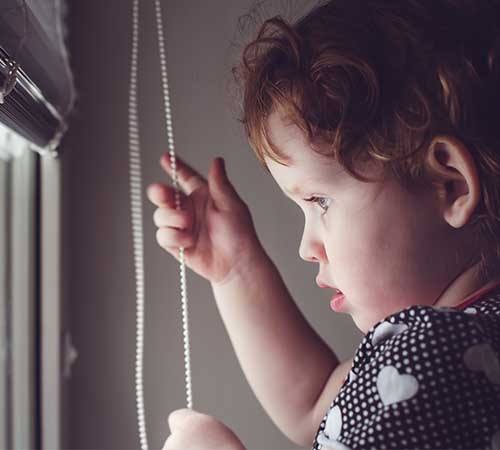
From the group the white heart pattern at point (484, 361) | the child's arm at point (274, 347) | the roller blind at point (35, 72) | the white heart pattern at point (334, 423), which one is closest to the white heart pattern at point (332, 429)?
the white heart pattern at point (334, 423)

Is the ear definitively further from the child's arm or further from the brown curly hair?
the child's arm

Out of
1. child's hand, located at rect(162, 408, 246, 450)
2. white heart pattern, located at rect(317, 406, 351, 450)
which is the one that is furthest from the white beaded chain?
white heart pattern, located at rect(317, 406, 351, 450)

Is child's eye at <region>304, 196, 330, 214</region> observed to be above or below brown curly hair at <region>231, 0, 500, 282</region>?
below

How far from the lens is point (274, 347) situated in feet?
2.74

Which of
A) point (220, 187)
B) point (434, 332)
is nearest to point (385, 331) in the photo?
point (434, 332)

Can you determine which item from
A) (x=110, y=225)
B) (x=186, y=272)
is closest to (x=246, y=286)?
(x=186, y=272)

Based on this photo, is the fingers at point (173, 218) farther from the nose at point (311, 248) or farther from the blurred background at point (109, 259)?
the nose at point (311, 248)

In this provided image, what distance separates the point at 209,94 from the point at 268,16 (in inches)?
4.0

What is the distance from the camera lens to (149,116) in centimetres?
87

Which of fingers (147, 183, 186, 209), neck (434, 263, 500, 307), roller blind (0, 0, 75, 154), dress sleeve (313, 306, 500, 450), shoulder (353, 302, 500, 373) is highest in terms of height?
roller blind (0, 0, 75, 154)

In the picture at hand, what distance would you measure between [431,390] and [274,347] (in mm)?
317

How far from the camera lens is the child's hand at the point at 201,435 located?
678 mm

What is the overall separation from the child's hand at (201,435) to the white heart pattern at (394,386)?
0.57ft

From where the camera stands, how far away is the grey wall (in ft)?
2.70
